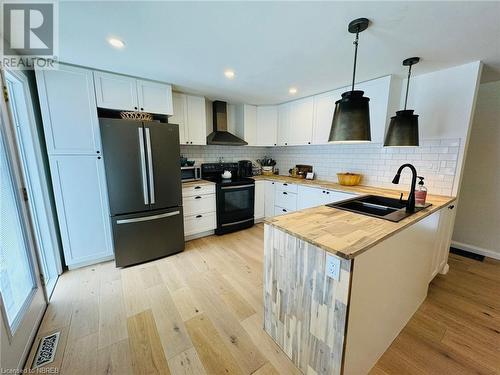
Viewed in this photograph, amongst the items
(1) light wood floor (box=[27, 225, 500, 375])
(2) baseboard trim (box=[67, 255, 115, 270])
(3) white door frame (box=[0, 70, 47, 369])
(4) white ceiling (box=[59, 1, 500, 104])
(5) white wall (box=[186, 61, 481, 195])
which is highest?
(4) white ceiling (box=[59, 1, 500, 104])

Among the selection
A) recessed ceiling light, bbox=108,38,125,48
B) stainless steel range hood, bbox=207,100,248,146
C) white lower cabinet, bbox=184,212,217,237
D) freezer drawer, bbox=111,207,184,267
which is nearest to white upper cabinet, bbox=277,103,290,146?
stainless steel range hood, bbox=207,100,248,146

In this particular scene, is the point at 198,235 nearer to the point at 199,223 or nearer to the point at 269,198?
the point at 199,223

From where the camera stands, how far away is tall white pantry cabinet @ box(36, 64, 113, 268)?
7.16ft

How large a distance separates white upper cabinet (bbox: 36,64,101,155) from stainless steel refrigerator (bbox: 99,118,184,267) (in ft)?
0.95

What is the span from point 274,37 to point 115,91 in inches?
79.9

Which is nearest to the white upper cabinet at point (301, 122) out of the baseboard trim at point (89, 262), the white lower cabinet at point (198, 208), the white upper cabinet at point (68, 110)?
the white lower cabinet at point (198, 208)

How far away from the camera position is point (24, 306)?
1.55m

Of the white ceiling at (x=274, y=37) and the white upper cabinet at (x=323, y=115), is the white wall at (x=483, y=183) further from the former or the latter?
the white upper cabinet at (x=323, y=115)

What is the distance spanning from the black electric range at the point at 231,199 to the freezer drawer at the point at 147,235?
755 mm

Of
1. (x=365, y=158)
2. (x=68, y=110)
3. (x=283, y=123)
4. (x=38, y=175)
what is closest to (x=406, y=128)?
(x=365, y=158)

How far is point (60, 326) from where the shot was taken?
5.55 feet

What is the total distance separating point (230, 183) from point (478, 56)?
3.14m

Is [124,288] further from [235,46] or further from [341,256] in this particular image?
[235,46]

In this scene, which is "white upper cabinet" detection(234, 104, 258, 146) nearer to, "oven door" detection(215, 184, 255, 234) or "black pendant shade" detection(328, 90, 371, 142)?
"oven door" detection(215, 184, 255, 234)
